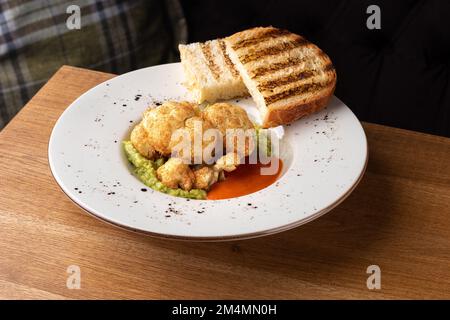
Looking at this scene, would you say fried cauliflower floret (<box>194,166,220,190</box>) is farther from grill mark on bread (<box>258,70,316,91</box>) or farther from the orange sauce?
grill mark on bread (<box>258,70,316,91</box>)

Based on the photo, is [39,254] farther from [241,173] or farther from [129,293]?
[241,173]

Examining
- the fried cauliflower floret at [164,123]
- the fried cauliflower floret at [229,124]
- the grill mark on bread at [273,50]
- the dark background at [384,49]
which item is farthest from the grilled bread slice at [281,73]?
the dark background at [384,49]

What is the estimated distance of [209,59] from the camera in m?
1.50

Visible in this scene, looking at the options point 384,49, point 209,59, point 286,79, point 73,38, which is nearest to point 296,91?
point 286,79

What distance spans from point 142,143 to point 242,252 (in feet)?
1.00

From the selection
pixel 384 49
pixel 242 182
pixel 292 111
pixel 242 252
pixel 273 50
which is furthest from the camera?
pixel 384 49

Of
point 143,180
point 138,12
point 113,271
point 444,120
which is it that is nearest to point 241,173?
point 143,180

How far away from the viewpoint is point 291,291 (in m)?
1.01

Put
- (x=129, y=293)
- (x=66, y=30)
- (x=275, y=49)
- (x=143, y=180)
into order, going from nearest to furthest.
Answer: (x=129, y=293)
(x=143, y=180)
(x=275, y=49)
(x=66, y=30)

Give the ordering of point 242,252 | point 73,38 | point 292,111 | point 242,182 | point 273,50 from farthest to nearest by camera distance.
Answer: point 73,38
point 273,50
point 292,111
point 242,182
point 242,252

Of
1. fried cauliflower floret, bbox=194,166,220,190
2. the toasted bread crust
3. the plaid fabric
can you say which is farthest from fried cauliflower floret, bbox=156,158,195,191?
the plaid fabric

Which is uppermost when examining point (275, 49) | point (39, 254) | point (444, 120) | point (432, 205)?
point (275, 49)

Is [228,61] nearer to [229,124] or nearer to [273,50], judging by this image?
[273,50]

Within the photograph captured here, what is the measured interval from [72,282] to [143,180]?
250mm
